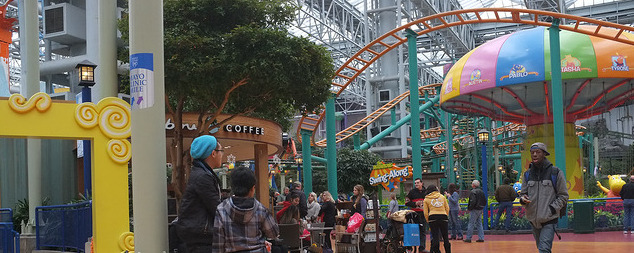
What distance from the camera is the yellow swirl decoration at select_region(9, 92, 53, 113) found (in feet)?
30.3

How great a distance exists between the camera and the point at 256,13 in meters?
16.4

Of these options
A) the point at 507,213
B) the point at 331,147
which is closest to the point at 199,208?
the point at 507,213

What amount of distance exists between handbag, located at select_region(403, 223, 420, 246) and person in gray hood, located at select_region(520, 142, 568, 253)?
14.3 feet

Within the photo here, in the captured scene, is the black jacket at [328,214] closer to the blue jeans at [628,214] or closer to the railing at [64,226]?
the railing at [64,226]

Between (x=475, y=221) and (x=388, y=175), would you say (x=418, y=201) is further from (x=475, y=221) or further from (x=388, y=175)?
(x=388, y=175)

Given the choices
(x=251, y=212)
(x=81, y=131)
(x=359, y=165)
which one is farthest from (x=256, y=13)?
(x=359, y=165)

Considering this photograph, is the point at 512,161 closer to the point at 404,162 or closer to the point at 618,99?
the point at 404,162

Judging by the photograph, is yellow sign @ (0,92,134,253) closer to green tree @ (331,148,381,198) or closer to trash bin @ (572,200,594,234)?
trash bin @ (572,200,594,234)

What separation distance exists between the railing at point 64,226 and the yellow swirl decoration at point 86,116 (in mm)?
2128

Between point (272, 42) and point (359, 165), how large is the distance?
25502mm

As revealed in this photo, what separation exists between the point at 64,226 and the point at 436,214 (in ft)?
20.8

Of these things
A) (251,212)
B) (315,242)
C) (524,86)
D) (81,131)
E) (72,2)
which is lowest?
(315,242)

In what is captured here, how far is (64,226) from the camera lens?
468 inches

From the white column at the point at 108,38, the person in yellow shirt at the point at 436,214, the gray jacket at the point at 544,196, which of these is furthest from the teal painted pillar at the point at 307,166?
the white column at the point at 108,38
